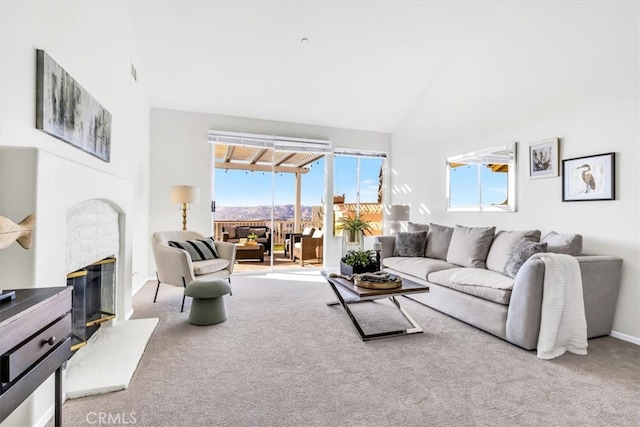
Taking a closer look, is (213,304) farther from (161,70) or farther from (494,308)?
(161,70)

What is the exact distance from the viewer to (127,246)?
3268mm

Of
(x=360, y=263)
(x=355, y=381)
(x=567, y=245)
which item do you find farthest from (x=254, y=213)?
(x=567, y=245)

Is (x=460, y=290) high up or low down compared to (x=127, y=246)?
down

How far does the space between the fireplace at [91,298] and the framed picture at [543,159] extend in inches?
178

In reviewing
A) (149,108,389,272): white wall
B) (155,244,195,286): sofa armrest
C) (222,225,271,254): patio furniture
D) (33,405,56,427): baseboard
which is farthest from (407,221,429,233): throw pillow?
(33,405,56,427): baseboard

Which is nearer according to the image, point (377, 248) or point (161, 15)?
point (377, 248)

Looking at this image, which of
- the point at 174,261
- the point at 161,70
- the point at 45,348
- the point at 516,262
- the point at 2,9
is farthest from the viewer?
the point at 161,70

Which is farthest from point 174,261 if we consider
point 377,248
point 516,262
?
point 516,262

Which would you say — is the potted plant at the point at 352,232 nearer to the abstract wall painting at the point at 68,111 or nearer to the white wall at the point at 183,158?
the white wall at the point at 183,158

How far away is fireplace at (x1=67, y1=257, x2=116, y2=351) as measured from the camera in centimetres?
228

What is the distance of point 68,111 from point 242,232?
5325 mm

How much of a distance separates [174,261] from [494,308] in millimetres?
3254

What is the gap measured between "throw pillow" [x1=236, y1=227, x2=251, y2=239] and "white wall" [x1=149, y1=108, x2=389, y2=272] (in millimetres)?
2034

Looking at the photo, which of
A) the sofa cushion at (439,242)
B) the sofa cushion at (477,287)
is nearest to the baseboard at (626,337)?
the sofa cushion at (477,287)
